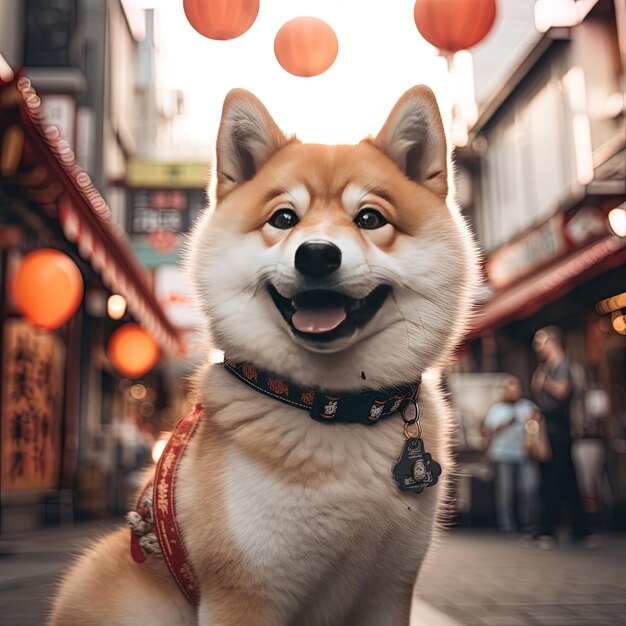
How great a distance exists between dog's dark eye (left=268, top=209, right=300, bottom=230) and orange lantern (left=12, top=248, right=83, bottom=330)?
501 cm

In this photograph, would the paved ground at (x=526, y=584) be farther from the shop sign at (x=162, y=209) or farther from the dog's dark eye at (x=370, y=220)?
the shop sign at (x=162, y=209)

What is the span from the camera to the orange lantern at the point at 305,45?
5668 millimetres

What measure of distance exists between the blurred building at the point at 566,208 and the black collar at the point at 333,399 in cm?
600

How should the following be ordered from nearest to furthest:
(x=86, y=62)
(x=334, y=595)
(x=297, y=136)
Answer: (x=334, y=595), (x=297, y=136), (x=86, y=62)

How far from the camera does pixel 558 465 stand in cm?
673

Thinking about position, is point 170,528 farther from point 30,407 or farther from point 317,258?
point 30,407

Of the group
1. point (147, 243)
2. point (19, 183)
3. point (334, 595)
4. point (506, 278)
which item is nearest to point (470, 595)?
point (334, 595)

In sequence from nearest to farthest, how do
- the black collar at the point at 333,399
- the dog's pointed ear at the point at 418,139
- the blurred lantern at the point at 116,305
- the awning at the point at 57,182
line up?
the black collar at the point at 333,399, the dog's pointed ear at the point at 418,139, the awning at the point at 57,182, the blurred lantern at the point at 116,305

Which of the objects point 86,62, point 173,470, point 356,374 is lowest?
point 173,470

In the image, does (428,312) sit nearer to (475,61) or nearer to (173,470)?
(173,470)

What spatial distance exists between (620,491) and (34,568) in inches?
267

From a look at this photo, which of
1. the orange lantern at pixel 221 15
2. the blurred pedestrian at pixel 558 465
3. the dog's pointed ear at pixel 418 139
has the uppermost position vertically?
the orange lantern at pixel 221 15

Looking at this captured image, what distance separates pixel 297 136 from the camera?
7.11 feet

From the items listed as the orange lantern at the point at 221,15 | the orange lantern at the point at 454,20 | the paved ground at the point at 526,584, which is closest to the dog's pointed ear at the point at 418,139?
the paved ground at the point at 526,584
